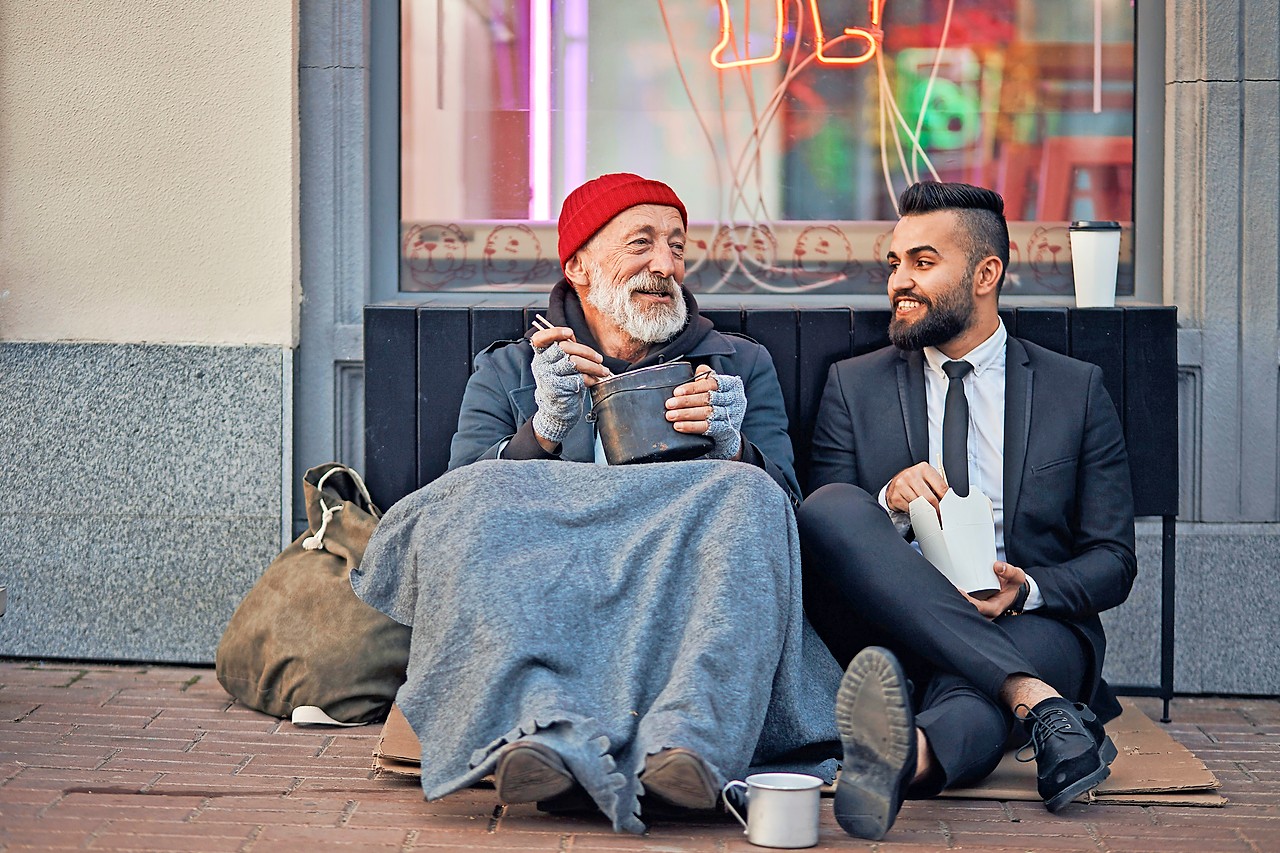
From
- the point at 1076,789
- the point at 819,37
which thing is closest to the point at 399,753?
the point at 1076,789

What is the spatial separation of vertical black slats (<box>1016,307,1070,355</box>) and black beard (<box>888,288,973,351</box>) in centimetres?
35

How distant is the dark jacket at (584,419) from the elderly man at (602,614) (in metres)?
0.07

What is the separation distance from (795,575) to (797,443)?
3.32ft

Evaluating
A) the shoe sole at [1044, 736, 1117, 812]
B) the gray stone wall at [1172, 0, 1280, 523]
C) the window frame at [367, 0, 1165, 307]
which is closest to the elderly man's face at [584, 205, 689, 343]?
the window frame at [367, 0, 1165, 307]

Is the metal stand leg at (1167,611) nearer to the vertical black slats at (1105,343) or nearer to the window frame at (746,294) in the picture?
the vertical black slats at (1105,343)

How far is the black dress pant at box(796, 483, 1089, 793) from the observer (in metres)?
3.36

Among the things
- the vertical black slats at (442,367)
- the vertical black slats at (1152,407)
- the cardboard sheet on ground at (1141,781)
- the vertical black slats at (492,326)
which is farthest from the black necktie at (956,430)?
the vertical black slats at (442,367)

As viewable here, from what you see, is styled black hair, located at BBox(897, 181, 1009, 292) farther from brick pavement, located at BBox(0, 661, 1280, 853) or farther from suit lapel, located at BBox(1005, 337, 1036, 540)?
brick pavement, located at BBox(0, 661, 1280, 853)

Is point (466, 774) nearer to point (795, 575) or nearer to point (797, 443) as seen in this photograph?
point (795, 575)

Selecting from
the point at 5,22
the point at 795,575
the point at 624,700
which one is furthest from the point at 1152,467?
the point at 5,22

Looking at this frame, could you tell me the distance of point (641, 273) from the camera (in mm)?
4020

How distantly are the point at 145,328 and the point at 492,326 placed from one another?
1325mm

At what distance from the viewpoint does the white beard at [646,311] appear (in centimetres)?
400

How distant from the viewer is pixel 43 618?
487 centimetres
